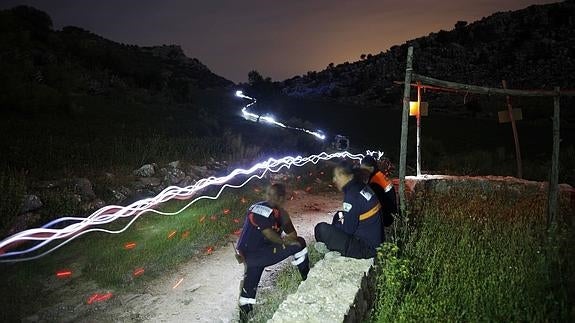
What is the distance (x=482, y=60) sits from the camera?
2805 inches

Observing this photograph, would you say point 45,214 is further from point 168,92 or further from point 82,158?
point 168,92

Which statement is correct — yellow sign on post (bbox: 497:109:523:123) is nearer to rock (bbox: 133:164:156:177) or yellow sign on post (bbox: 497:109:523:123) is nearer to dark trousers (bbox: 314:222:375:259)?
dark trousers (bbox: 314:222:375:259)

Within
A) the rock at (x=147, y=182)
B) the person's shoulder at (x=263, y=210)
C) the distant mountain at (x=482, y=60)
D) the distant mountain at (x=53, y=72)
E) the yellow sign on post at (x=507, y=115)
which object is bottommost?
the rock at (x=147, y=182)

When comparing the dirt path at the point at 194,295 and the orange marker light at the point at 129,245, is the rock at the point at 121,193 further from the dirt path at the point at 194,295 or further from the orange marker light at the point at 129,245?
the dirt path at the point at 194,295

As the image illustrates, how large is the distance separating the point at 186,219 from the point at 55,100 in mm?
12837

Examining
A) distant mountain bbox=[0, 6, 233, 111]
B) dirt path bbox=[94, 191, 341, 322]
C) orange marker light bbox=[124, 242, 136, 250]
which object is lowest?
dirt path bbox=[94, 191, 341, 322]

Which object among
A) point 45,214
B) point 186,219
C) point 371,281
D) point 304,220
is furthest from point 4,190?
point 371,281

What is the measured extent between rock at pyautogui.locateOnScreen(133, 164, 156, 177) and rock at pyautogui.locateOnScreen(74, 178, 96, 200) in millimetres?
2395

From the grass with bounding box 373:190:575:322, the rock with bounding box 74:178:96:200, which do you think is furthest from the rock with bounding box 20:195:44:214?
the grass with bounding box 373:190:575:322

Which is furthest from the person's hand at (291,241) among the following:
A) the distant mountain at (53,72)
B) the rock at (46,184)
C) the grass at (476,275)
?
the distant mountain at (53,72)

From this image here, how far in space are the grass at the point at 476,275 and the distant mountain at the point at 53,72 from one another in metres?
17.3

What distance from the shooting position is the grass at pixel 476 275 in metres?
4.76

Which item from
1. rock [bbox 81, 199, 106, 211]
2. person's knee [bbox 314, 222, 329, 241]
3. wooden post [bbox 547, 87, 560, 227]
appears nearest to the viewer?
person's knee [bbox 314, 222, 329, 241]

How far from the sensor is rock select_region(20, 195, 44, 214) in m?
8.44
